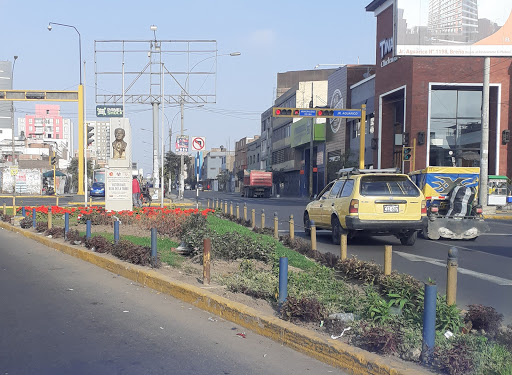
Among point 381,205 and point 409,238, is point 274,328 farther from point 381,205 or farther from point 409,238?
point 409,238

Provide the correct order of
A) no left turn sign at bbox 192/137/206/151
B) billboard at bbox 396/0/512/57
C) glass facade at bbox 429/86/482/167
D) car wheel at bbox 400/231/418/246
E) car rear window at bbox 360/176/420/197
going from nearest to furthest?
car rear window at bbox 360/176/420/197 → car wheel at bbox 400/231/418/246 → billboard at bbox 396/0/512/57 → no left turn sign at bbox 192/137/206/151 → glass facade at bbox 429/86/482/167

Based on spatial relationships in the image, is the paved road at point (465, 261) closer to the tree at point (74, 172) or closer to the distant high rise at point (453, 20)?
the distant high rise at point (453, 20)

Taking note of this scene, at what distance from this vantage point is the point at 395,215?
1249cm

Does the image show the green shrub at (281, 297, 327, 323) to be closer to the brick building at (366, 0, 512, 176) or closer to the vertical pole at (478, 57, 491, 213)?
the vertical pole at (478, 57, 491, 213)

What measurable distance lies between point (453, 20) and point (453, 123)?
46.7 feet

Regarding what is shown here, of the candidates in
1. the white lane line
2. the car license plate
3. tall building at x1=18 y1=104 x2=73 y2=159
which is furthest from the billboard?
tall building at x1=18 y1=104 x2=73 y2=159

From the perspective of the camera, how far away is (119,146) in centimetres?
2058

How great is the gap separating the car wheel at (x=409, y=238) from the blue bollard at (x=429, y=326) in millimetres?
9039

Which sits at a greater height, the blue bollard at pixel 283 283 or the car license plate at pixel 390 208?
the car license plate at pixel 390 208

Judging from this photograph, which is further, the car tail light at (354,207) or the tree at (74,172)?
the tree at (74,172)

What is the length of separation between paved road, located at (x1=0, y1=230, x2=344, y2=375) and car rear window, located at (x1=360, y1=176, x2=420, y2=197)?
6283 mm

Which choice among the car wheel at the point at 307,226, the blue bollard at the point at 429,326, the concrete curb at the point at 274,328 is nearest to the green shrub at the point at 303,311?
the concrete curb at the point at 274,328

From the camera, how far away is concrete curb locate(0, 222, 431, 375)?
175 inches

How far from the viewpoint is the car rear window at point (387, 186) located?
12.6 metres
